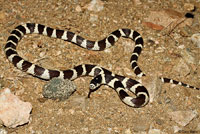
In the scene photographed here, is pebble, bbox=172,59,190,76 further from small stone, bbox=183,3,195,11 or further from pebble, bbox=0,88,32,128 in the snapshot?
pebble, bbox=0,88,32,128

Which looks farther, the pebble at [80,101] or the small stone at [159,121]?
the pebble at [80,101]

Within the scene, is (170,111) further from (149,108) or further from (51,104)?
(51,104)

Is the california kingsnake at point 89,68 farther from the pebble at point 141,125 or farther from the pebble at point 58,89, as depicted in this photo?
the pebble at point 58,89

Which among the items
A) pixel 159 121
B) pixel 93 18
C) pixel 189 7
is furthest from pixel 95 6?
pixel 159 121

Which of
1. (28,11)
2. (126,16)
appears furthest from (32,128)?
(126,16)

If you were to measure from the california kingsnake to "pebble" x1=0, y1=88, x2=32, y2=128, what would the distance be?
1.57 meters

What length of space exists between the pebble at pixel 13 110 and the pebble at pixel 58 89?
718 millimetres

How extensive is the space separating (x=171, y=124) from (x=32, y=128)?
413cm

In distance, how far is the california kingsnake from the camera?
9.14 meters

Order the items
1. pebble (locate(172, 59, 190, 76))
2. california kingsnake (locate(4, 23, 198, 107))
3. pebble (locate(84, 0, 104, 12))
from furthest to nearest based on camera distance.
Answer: pebble (locate(84, 0, 104, 12))
pebble (locate(172, 59, 190, 76))
california kingsnake (locate(4, 23, 198, 107))

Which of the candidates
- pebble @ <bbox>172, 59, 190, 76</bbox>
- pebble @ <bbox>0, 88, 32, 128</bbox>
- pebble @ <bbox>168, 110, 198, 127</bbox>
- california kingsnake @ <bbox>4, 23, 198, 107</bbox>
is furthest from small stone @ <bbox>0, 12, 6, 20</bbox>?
pebble @ <bbox>168, 110, 198, 127</bbox>

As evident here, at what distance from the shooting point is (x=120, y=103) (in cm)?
910

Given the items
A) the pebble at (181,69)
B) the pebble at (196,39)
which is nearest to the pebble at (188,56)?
the pebble at (181,69)

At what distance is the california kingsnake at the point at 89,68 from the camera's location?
914cm
